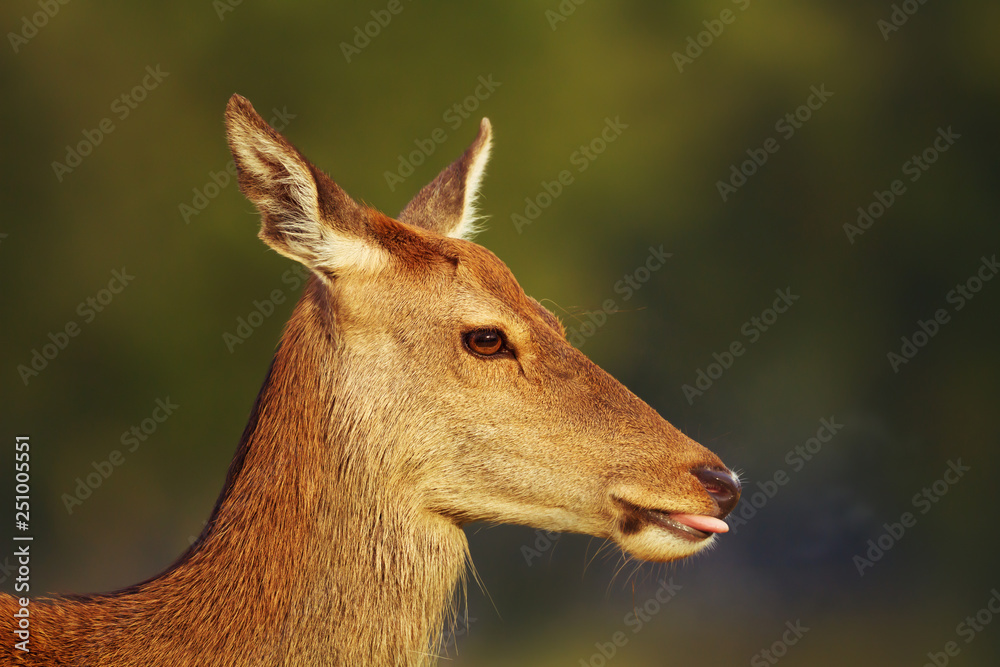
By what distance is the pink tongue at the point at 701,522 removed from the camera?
2.91 meters

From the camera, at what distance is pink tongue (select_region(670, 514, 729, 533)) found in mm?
2906

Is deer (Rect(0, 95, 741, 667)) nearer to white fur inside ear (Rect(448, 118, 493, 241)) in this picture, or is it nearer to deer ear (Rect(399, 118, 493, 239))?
deer ear (Rect(399, 118, 493, 239))

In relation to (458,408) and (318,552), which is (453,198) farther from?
(318,552)

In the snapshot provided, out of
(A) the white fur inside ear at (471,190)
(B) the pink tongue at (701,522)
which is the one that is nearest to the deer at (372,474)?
(B) the pink tongue at (701,522)

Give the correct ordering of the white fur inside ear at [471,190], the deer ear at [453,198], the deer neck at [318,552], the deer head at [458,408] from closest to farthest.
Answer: the deer neck at [318,552]
the deer head at [458,408]
the deer ear at [453,198]
the white fur inside ear at [471,190]

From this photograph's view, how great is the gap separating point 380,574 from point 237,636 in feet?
1.54

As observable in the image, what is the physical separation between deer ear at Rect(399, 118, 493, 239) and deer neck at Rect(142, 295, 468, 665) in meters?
0.99

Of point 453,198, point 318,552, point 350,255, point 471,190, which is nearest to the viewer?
point 318,552

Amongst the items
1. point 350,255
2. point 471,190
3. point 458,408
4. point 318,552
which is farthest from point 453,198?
point 318,552

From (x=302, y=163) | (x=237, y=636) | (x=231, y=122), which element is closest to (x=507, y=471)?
(x=237, y=636)

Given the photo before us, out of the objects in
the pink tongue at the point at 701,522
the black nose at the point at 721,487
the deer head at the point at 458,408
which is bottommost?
the deer head at the point at 458,408

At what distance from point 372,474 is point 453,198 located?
1439mm

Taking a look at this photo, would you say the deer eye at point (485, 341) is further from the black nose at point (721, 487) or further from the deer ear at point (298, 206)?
the black nose at point (721, 487)

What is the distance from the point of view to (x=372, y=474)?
9.55ft
